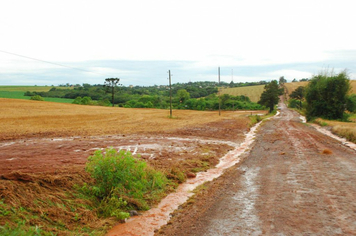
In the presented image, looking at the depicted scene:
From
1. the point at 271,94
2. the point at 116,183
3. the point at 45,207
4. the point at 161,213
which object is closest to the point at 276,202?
the point at 161,213

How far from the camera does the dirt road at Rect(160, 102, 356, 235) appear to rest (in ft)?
21.7

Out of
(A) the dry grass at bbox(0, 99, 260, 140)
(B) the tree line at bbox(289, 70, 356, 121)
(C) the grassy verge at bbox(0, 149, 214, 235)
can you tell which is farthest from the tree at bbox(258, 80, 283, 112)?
(C) the grassy verge at bbox(0, 149, 214, 235)

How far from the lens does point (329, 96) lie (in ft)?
155

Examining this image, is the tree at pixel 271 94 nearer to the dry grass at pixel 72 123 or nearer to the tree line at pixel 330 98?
the tree line at pixel 330 98

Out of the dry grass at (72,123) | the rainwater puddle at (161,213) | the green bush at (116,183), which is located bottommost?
the dry grass at (72,123)

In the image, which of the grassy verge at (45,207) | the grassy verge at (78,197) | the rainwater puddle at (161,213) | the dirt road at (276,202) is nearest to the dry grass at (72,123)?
the rainwater puddle at (161,213)

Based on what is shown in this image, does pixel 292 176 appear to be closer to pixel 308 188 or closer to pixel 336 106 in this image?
pixel 308 188

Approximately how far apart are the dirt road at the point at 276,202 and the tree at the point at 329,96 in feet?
120

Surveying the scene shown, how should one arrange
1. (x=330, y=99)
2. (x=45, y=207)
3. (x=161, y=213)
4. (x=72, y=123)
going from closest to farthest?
(x=45, y=207), (x=161, y=213), (x=72, y=123), (x=330, y=99)

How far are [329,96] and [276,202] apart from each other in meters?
45.1

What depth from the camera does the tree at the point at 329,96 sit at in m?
46.1

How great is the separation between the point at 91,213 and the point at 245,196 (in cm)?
468

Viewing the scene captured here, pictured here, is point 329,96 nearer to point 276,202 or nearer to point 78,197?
point 276,202

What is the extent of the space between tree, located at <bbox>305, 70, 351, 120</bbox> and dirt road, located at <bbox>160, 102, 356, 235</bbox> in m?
36.6
